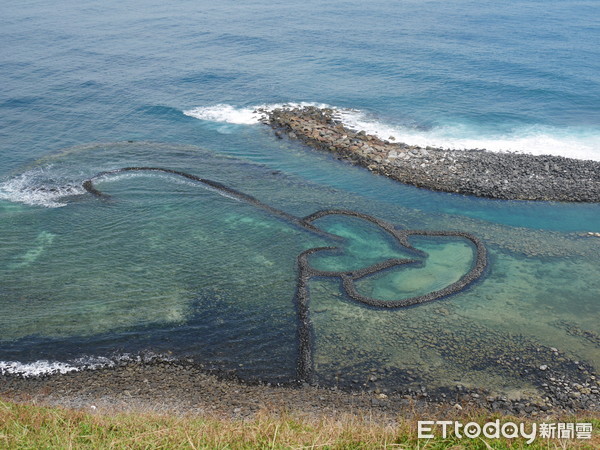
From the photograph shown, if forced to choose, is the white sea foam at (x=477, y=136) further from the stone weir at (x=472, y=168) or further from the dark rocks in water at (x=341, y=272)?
the dark rocks in water at (x=341, y=272)

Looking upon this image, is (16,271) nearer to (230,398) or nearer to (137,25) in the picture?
(230,398)

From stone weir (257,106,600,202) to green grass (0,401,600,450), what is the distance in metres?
28.0

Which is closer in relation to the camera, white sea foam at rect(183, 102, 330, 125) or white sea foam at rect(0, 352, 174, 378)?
white sea foam at rect(0, 352, 174, 378)

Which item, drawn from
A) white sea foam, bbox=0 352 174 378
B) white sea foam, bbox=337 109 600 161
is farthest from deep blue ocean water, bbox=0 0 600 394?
white sea foam, bbox=0 352 174 378

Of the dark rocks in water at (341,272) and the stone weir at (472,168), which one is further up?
the stone weir at (472,168)

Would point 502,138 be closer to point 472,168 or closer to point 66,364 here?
point 472,168

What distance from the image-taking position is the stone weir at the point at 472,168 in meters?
43.3

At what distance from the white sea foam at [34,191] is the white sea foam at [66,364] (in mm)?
19859

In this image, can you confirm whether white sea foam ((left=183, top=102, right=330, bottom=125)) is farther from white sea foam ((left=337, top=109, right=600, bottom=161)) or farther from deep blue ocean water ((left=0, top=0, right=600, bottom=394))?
white sea foam ((left=337, top=109, right=600, bottom=161))

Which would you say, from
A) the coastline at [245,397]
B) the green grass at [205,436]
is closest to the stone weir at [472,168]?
the coastline at [245,397]

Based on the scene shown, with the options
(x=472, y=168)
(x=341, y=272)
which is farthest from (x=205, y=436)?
(x=472, y=168)

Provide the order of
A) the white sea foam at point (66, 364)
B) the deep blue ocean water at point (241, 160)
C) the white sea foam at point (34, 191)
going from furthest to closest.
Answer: the white sea foam at point (34, 191) → the deep blue ocean water at point (241, 160) → the white sea foam at point (66, 364)

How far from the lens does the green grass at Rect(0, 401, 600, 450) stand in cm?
1664

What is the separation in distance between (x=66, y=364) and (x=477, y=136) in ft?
160
